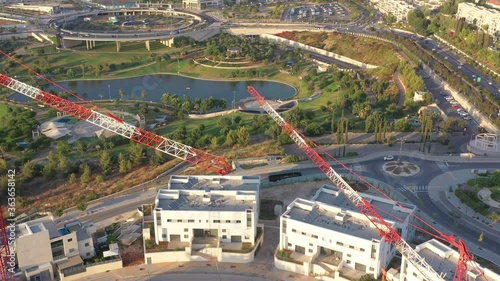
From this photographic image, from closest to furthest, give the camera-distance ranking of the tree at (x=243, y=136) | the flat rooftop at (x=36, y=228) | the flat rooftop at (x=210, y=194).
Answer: the flat rooftop at (x=36, y=228)
the flat rooftop at (x=210, y=194)
the tree at (x=243, y=136)

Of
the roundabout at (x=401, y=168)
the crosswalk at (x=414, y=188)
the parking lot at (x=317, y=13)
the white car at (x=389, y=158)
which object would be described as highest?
the parking lot at (x=317, y=13)

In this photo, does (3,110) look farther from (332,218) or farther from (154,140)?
(332,218)

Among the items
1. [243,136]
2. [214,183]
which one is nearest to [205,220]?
[214,183]

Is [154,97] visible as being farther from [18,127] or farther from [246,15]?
[246,15]

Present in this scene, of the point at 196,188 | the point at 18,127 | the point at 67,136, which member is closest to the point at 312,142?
the point at 196,188

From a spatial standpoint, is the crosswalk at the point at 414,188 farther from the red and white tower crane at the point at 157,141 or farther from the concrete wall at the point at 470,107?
the red and white tower crane at the point at 157,141

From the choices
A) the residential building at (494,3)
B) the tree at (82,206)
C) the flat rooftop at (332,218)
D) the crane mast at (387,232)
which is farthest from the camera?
the residential building at (494,3)

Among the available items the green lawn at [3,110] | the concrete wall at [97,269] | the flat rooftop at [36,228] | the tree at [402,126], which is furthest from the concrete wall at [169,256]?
the green lawn at [3,110]
